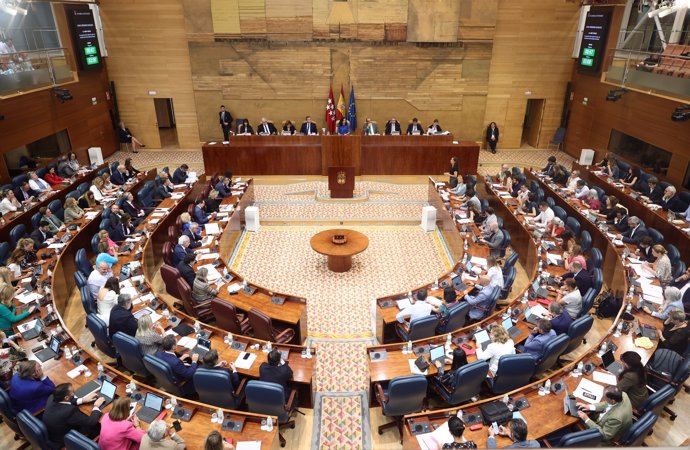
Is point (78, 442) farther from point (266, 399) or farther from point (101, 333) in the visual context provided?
point (101, 333)

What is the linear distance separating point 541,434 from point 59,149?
18543 millimetres

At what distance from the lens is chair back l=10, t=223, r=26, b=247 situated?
1006 centimetres

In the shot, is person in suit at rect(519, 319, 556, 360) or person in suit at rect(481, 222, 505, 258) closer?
person in suit at rect(519, 319, 556, 360)

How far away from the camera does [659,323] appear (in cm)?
746

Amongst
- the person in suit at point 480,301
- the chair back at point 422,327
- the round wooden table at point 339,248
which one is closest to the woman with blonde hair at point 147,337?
the chair back at point 422,327

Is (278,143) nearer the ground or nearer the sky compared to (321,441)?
nearer the sky

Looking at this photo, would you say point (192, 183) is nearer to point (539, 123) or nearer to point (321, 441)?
point (321, 441)

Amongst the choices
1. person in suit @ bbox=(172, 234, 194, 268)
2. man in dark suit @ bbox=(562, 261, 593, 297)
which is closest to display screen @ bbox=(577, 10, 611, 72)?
man in dark suit @ bbox=(562, 261, 593, 297)

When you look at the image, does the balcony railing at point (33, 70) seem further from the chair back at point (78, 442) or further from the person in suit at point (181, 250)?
the chair back at point (78, 442)

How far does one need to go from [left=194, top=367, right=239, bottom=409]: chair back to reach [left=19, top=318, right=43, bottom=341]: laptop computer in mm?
2891

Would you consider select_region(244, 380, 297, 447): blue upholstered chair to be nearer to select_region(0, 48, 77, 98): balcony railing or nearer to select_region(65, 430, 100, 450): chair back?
select_region(65, 430, 100, 450): chair back

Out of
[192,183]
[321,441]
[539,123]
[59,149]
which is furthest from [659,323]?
[59,149]

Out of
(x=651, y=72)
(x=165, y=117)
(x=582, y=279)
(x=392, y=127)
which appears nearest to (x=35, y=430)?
(x=582, y=279)

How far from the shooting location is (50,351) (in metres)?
6.71
